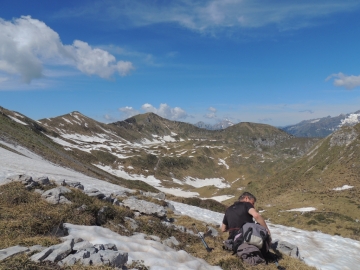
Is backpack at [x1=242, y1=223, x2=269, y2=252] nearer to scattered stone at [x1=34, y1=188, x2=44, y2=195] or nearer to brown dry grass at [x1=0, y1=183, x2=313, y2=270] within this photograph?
brown dry grass at [x1=0, y1=183, x2=313, y2=270]

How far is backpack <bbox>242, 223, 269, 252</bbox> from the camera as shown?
10.1 m

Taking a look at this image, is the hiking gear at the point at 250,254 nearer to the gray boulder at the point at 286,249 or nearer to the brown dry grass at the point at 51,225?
the brown dry grass at the point at 51,225

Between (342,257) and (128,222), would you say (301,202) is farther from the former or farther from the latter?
(128,222)

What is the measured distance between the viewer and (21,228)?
29.2 feet

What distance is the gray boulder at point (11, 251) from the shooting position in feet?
21.0

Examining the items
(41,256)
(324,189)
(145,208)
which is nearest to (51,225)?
(41,256)

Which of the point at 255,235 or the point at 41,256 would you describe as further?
the point at 255,235

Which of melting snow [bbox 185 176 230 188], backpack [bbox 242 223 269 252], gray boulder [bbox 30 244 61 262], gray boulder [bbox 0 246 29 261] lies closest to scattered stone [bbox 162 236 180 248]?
backpack [bbox 242 223 269 252]

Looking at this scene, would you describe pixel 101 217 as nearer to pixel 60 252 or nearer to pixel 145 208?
pixel 145 208

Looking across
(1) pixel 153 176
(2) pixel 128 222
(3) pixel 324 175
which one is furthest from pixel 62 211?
(1) pixel 153 176

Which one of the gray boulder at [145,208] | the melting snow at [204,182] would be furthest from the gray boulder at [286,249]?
the melting snow at [204,182]

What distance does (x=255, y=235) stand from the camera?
33.2 feet

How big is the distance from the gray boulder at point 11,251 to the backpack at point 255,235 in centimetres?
774

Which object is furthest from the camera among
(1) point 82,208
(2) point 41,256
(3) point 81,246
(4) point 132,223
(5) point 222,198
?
(5) point 222,198
